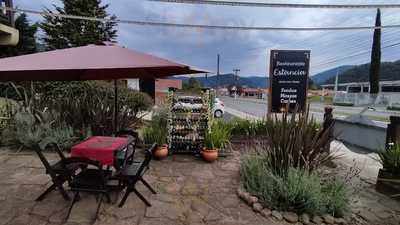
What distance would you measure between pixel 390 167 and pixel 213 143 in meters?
2.85

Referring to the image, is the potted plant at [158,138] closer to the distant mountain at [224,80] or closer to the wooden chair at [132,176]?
the wooden chair at [132,176]

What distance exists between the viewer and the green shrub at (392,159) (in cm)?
402

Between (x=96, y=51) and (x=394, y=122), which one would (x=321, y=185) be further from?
(x=96, y=51)

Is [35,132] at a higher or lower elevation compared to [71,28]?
lower

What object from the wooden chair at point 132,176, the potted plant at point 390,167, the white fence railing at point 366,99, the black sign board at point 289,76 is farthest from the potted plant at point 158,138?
the white fence railing at point 366,99

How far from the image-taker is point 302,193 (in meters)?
3.26

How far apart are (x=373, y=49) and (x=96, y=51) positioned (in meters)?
31.6

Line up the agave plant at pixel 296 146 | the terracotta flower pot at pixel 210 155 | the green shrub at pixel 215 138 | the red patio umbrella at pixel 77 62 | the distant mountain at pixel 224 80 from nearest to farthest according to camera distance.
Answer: the red patio umbrella at pixel 77 62 < the agave plant at pixel 296 146 < the terracotta flower pot at pixel 210 155 < the green shrub at pixel 215 138 < the distant mountain at pixel 224 80

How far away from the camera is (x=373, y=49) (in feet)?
91.4

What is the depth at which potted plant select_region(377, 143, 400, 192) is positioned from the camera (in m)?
4.02

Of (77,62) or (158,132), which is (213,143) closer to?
(158,132)

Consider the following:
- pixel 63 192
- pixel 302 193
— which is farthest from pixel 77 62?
pixel 302 193

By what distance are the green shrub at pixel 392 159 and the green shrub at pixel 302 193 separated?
1243mm

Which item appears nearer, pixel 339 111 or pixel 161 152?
pixel 161 152
